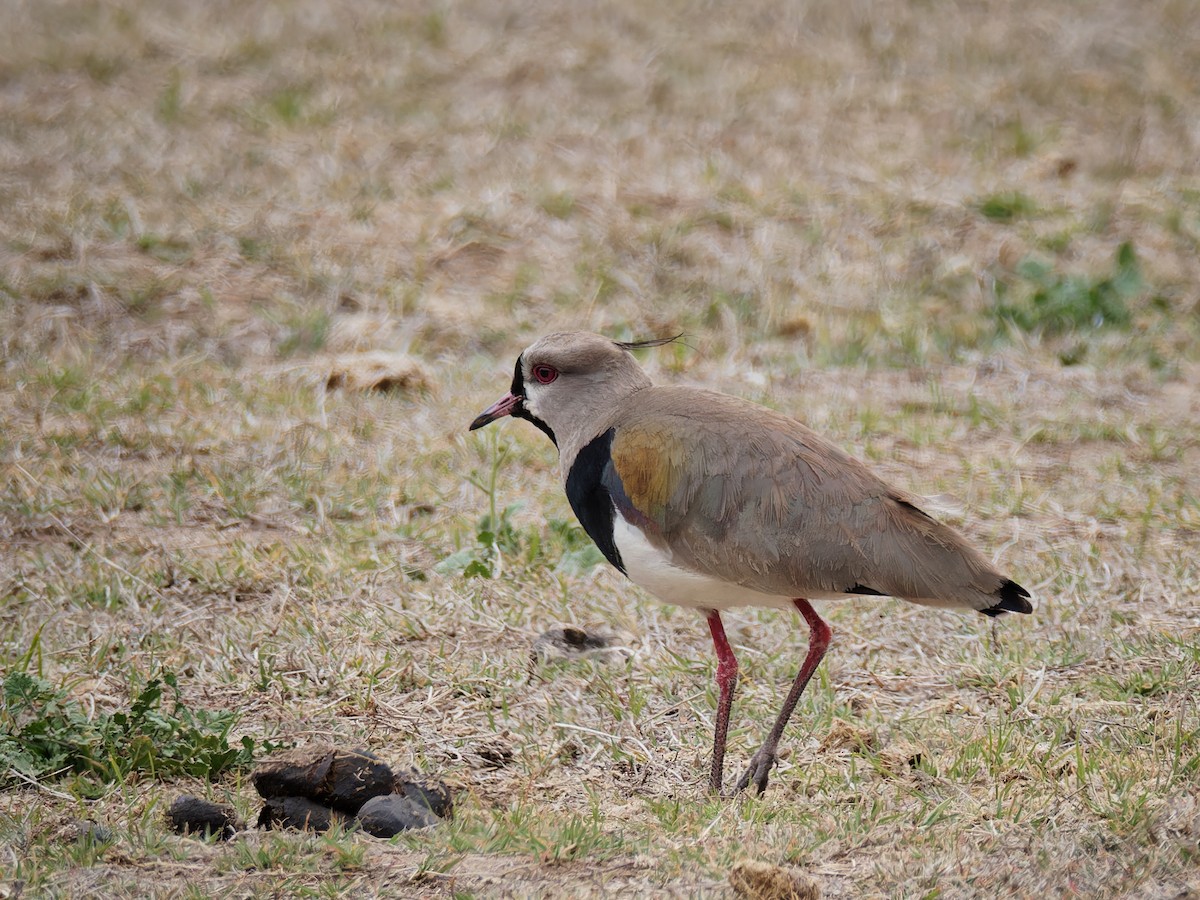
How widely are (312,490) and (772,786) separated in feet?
8.30

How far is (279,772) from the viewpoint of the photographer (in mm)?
3545

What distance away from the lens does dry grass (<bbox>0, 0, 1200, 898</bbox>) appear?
11.7 ft

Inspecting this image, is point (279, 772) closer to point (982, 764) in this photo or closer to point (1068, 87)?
point (982, 764)

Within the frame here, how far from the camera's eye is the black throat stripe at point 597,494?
4.00 metres

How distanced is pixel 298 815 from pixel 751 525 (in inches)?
53.6

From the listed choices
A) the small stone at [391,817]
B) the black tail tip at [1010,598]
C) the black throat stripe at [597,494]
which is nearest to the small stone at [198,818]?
the small stone at [391,817]

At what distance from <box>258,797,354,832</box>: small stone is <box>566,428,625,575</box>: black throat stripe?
3.37 feet

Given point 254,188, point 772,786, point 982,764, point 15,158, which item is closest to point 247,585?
point 772,786

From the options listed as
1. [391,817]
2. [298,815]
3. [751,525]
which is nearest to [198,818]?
[298,815]

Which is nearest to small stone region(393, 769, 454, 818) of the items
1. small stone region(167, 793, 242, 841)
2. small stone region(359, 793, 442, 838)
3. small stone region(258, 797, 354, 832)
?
small stone region(359, 793, 442, 838)

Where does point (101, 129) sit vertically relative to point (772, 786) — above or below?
above

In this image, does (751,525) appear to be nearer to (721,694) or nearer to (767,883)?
(721,694)

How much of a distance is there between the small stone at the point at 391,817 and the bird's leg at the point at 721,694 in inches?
30.7

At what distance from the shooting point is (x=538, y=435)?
20.7 feet
